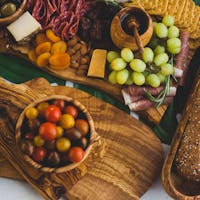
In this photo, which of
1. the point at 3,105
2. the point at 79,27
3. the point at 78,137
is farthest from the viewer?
the point at 79,27

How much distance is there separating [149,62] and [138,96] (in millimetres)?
115

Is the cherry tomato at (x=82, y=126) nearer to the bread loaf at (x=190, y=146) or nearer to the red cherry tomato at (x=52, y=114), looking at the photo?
the red cherry tomato at (x=52, y=114)

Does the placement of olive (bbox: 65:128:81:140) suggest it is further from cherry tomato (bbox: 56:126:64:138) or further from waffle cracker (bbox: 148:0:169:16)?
waffle cracker (bbox: 148:0:169:16)

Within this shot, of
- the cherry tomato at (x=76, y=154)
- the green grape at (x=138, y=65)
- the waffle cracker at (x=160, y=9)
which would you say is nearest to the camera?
the cherry tomato at (x=76, y=154)

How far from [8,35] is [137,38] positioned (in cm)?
43

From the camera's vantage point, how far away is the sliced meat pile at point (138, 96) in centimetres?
158

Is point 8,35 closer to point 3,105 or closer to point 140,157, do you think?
point 3,105

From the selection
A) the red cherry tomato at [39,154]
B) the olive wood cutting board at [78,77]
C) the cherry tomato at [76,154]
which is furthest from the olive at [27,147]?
the olive wood cutting board at [78,77]

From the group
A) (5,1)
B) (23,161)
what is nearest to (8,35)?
(5,1)

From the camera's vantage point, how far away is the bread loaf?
58.7 inches

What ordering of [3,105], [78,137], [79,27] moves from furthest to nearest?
[79,27]
[3,105]
[78,137]

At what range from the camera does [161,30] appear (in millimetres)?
1578

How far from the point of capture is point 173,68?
160 centimetres

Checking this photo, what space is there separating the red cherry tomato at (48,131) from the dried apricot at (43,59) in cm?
26
